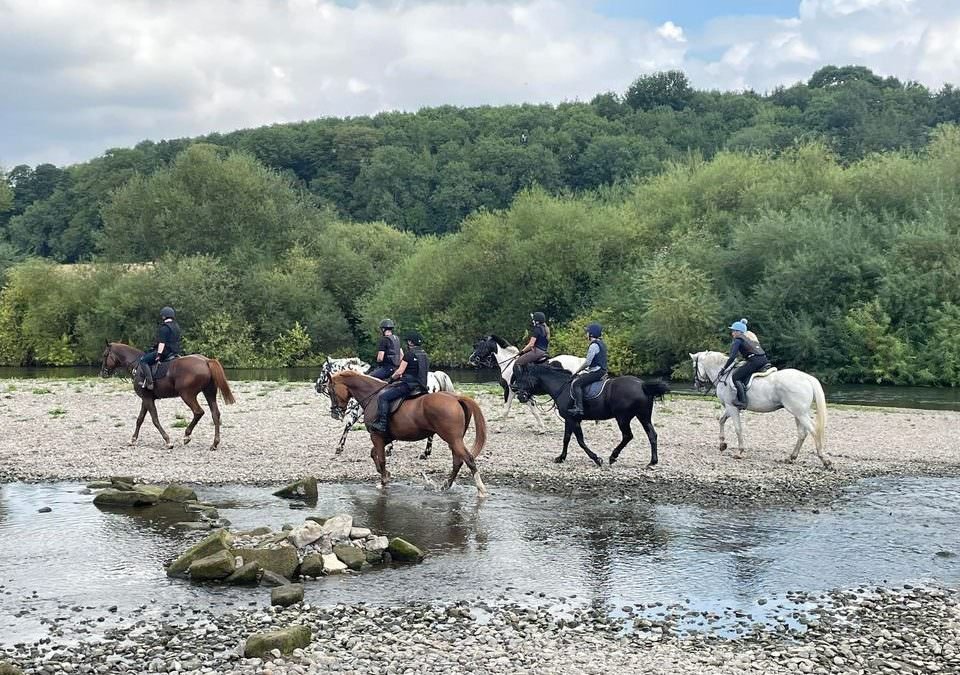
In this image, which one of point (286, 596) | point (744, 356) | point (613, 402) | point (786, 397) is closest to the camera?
point (286, 596)

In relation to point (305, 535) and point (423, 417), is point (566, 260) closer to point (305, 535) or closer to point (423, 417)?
point (423, 417)

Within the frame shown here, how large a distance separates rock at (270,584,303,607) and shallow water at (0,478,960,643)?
31cm

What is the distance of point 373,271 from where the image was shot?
6372 cm

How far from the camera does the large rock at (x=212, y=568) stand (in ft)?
36.1

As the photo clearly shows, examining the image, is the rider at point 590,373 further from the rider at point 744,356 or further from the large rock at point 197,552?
the large rock at point 197,552

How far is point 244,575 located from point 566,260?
42424 mm

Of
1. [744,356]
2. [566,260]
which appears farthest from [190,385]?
[566,260]

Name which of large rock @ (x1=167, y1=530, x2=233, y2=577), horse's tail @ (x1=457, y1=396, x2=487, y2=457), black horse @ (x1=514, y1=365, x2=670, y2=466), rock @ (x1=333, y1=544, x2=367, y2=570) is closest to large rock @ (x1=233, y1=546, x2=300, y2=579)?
large rock @ (x1=167, y1=530, x2=233, y2=577)

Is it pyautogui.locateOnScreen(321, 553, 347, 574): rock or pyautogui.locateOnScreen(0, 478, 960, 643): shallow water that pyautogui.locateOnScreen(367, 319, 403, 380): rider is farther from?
pyautogui.locateOnScreen(321, 553, 347, 574): rock

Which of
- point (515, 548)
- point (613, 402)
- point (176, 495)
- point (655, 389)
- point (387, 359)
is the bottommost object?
point (515, 548)

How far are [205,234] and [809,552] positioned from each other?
2146 inches


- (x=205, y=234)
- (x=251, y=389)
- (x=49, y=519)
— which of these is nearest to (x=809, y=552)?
(x=49, y=519)

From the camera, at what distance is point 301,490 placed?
1555 cm

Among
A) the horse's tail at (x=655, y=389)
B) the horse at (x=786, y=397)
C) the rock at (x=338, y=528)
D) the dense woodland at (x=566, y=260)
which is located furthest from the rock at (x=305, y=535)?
the dense woodland at (x=566, y=260)
